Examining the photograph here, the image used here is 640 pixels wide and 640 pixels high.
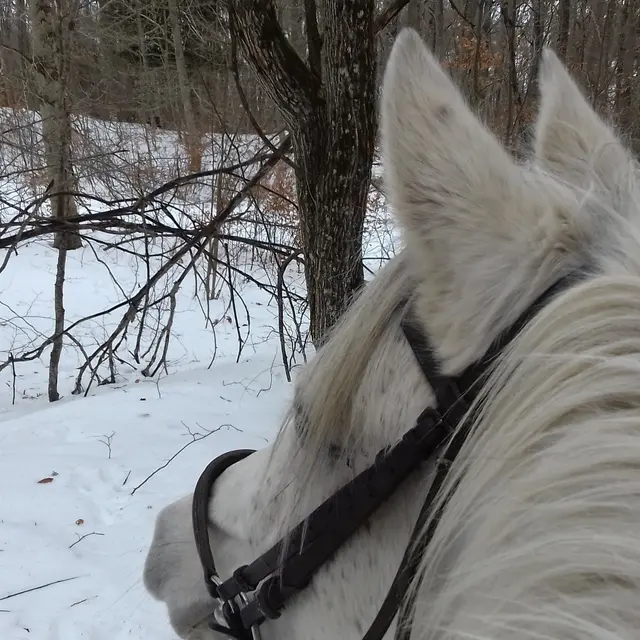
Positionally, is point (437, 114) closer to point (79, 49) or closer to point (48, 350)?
point (48, 350)

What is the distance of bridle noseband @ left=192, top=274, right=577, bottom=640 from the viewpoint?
2.03 ft

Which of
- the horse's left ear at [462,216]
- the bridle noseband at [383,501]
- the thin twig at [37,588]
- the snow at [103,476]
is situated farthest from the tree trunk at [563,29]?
the thin twig at [37,588]

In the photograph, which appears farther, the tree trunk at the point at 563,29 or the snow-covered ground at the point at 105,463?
the tree trunk at the point at 563,29

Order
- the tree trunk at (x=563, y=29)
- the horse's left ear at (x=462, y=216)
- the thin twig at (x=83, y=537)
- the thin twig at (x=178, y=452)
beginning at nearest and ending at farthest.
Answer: the horse's left ear at (x=462, y=216) < the thin twig at (x=83, y=537) < the thin twig at (x=178, y=452) < the tree trunk at (x=563, y=29)

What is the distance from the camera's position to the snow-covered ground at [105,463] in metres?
2.28

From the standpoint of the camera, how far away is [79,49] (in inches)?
367

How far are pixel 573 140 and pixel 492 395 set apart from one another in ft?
1.57

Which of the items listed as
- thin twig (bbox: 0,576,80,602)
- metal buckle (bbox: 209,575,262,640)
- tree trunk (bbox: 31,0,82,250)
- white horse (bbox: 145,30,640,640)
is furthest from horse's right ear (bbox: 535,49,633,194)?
tree trunk (bbox: 31,0,82,250)

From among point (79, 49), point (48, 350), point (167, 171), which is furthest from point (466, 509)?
point (79, 49)

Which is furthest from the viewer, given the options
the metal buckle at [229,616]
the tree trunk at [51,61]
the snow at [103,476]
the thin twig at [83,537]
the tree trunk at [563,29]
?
the tree trunk at [51,61]

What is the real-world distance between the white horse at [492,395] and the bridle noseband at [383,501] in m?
0.02

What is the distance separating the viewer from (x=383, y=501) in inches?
27.5

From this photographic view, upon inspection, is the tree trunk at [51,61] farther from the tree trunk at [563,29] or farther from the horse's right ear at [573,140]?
the horse's right ear at [573,140]

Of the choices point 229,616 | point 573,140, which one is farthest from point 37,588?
point 573,140
